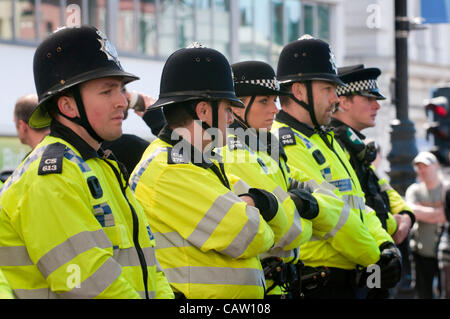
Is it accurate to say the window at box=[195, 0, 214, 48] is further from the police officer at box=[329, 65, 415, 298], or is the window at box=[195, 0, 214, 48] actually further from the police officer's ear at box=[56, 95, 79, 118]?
the police officer's ear at box=[56, 95, 79, 118]

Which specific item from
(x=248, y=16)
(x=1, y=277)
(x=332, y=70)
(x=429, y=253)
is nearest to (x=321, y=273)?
(x=332, y=70)

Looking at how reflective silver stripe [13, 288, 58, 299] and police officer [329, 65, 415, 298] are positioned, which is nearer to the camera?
reflective silver stripe [13, 288, 58, 299]

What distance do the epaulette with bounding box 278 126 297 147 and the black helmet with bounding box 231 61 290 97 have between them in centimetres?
31

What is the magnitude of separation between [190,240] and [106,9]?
17.3 meters

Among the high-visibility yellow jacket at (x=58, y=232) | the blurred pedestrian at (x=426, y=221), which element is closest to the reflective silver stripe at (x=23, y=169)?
the high-visibility yellow jacket at (x=58, y=232)

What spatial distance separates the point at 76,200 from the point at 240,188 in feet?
4.78

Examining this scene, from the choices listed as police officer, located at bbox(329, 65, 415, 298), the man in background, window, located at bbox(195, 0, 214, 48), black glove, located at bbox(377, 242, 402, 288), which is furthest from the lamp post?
window, located at bbox(195, 0, 214, 48)

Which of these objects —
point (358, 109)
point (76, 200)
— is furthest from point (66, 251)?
point (358, 109)

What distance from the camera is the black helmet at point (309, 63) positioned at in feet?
18.8

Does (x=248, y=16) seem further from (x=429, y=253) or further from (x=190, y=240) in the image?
(x=190, y=240)

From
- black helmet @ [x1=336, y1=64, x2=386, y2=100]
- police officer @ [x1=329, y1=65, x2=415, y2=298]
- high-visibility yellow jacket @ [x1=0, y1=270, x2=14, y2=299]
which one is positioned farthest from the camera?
black helmet @ [x1=336, y1=64, x2=386, y2=100]

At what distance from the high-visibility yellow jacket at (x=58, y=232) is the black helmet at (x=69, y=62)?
306 mm

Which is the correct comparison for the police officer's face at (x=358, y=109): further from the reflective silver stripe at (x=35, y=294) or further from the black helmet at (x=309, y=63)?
the reflective silver stripe at (x=35, y=294)

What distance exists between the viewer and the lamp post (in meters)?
10.8
